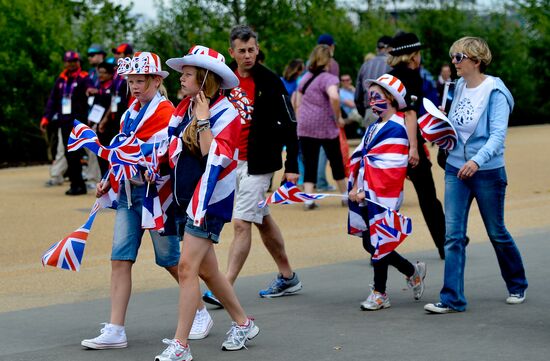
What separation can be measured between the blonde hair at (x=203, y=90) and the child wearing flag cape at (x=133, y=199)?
42 cm

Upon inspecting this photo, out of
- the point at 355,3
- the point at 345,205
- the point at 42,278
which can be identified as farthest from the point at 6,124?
the point at 355,3

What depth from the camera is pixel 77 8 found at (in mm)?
27578

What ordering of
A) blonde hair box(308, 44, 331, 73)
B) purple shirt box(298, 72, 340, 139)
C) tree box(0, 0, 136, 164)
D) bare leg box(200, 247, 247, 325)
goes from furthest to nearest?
tree box(0, 0, 136, 164) < purple shirt box(298, 72, 340, 139) < blonde hair box(308, 44, 331, 73) < bare leg box(200, 247, 247, 325)

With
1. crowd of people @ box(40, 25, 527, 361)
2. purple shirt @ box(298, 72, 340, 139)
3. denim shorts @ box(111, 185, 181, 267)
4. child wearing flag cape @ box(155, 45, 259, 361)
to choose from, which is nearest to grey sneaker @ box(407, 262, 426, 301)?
crowd of people @ box(40, 25, 527, 361)

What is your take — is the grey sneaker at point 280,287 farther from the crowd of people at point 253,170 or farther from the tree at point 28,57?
the tree at point 28,57

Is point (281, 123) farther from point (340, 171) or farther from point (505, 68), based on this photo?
point (505, 68)

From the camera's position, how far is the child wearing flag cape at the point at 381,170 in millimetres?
7488

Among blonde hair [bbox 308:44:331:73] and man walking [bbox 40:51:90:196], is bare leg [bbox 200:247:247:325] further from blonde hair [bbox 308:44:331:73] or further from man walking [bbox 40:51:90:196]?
man walking [bbox 40:51:90:196]

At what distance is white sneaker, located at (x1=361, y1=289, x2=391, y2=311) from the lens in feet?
24.5

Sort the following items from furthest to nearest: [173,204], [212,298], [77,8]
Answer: [77,8]
[212,298]
[173,204]

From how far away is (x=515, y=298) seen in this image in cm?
754

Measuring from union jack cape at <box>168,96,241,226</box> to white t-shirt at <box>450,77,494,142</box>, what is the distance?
1767 mm

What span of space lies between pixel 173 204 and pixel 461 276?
1999 millimetres

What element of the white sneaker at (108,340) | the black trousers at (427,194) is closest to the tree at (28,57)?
the black trousers at (427,194)
